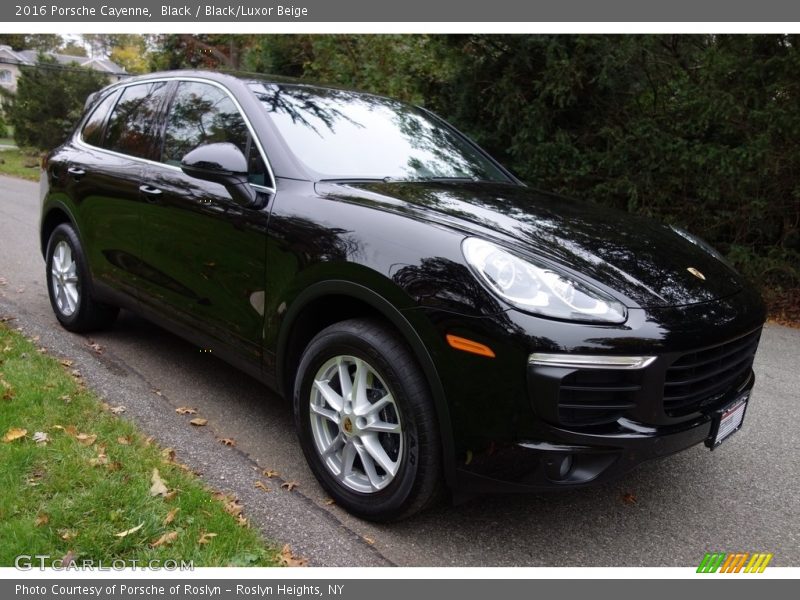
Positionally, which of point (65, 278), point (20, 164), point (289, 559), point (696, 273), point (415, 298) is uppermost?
point (696, 273)

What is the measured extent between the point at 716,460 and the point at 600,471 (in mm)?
1460

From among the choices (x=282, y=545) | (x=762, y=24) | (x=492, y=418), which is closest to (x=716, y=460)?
(x=492, y=418)

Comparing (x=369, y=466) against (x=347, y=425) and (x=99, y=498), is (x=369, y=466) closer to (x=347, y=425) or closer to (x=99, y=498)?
(x=347, y=425)

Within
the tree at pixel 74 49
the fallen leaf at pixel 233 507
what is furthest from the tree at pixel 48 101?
the tree at pixel 74 49

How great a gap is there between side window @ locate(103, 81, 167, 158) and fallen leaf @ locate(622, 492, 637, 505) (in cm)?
321

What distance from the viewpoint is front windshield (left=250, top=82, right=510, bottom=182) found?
3.31m

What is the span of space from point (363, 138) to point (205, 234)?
950 mm

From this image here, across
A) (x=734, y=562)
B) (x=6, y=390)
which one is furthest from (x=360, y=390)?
(x=6, y=390)

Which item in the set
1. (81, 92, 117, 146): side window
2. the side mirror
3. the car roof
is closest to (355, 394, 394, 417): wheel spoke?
the side mirror

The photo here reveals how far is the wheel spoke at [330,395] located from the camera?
281 cm

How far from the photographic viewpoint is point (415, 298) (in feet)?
8.09

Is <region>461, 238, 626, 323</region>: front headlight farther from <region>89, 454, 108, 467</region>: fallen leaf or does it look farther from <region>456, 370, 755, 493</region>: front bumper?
<region>89, 454, 108, 467</region>: fallen leaf

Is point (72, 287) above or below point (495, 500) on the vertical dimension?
above

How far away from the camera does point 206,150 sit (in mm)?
3193
